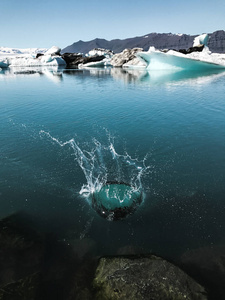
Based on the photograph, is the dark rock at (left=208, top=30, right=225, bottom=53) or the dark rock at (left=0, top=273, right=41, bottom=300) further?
the dark rock at (left=208, top=30, right=225, bottom=53)

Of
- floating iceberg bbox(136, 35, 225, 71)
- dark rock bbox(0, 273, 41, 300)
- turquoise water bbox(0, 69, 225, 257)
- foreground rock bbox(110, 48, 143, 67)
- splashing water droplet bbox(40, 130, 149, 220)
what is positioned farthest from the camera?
foreground rock bbox(110, 48, 143, 67)

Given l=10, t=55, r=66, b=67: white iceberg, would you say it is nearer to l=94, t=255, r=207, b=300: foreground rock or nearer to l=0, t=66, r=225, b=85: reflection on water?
l=0, t=66, r=225, b=85: reflection on water

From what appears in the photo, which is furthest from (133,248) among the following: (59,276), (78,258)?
(59,276)

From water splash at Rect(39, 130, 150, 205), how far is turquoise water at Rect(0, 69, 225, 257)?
6 cm

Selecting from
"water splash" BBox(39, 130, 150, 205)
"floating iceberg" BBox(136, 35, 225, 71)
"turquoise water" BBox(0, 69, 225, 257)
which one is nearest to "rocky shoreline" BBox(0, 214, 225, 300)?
"turquoise water" BBox(0, 69, 225, 257)

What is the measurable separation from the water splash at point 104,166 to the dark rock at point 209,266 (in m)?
3.88

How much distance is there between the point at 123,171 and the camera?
11359mm

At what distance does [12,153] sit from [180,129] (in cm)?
1398

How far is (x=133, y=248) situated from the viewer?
7.00 meters

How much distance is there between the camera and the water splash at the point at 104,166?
33.5ft

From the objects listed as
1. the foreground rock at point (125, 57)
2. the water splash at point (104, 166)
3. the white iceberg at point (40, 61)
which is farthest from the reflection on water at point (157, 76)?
the white iceberg at point (40, 61)

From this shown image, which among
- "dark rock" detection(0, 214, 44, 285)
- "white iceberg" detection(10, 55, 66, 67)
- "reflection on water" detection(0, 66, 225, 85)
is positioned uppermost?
"white iceberg" detection(10, 55, 66, 67)

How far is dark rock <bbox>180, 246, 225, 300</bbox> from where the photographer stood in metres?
5.75

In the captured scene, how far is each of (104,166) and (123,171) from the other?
131 cm
